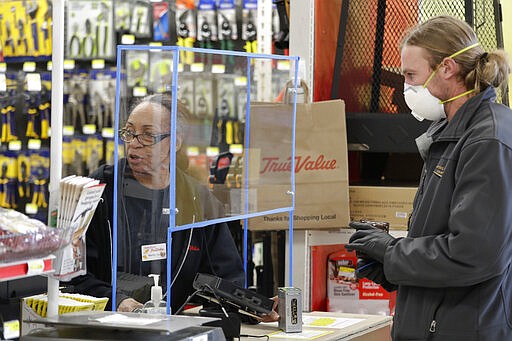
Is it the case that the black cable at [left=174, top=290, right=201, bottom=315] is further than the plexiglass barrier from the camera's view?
Yes

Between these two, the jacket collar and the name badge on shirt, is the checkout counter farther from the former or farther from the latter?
the jacket collar

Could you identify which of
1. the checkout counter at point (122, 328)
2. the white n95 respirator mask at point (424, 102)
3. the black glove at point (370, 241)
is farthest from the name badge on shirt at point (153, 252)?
the white n95 respirator mask at point (424, 102)

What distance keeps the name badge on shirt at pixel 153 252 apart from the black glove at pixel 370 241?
66cm

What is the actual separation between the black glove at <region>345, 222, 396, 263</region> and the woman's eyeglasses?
0.73 m

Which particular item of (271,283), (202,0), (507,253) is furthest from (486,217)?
(202,0)

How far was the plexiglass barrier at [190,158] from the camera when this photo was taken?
10.2ft

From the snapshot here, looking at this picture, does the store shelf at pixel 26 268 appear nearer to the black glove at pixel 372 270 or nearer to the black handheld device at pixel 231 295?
the black glove at pixel 372 270

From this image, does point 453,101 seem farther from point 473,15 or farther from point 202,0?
point 202,0

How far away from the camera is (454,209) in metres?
2.56

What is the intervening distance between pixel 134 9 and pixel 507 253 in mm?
4955

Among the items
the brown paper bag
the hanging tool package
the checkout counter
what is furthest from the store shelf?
the hanging tool package

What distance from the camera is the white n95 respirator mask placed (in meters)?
2.86

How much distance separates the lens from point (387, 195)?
4203 millimetres

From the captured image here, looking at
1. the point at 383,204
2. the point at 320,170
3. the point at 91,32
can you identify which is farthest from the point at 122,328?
the point at 91,32
